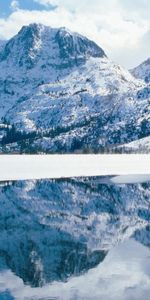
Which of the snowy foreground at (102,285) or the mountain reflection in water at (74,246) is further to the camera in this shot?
the mountain reflection in water at (74,246)

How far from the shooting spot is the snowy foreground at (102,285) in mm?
27016

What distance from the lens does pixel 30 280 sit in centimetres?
2994

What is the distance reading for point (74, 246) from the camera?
129 ft

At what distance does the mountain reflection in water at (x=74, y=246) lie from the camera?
93.9ft

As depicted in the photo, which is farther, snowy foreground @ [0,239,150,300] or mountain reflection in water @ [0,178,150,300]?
mountain reflection in water @ [0,178,150,300]

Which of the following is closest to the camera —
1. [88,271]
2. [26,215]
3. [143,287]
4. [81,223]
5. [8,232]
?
[143,287]

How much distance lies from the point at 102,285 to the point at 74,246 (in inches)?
398

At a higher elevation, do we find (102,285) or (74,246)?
(74,246)

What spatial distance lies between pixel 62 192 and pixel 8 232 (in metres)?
30.3

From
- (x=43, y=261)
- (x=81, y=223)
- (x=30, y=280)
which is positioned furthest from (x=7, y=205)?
(x=30, y=280)

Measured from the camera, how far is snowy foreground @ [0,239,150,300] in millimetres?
27016

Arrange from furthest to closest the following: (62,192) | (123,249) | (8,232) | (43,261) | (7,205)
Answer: (62,192) → (7,205) → (8,232) → (123,249) → (43,261)

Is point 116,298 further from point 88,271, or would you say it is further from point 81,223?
point 81,223

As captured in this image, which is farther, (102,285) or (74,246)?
(74,246)
